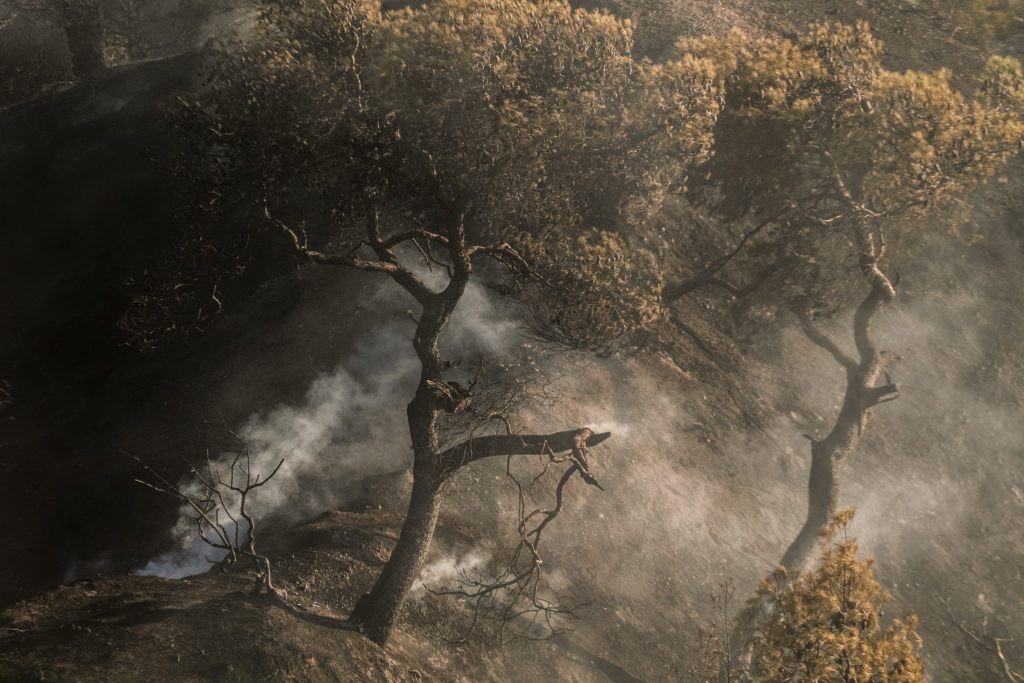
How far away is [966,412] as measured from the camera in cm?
2597

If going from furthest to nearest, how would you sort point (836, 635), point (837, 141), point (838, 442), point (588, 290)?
point (837, 141)
point (838, 442)
point (588, 290)
point (836, 635)

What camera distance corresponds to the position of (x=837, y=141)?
771 inches

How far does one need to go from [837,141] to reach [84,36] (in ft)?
103

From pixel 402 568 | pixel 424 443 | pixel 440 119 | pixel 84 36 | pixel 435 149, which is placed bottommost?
pixel 402 568


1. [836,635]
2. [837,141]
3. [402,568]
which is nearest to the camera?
[836,635]

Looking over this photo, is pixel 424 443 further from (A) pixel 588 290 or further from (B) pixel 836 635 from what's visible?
(B) pixel 836 635

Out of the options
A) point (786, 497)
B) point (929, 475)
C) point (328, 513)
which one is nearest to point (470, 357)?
point (328, 513)

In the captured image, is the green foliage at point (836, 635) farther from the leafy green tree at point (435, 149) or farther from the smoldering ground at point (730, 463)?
the smoldering ground at point (730, 463)

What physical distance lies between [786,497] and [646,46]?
64.8ft

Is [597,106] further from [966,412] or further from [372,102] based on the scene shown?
[966,412]

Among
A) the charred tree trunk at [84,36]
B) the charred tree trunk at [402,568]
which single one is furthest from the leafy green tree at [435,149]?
the charred tree trunk at [84,36]

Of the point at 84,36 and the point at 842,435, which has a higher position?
the point at 84,36

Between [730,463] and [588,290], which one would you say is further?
[730,463]

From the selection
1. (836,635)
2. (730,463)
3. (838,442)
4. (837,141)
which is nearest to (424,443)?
(836,635)
